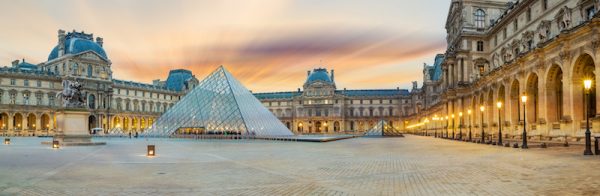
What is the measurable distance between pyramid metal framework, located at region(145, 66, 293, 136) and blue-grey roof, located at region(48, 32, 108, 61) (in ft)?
161

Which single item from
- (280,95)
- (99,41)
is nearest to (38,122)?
(99,41)

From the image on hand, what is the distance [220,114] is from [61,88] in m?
56.3

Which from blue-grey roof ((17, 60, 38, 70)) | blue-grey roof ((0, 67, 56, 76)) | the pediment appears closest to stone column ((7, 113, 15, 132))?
blue-grey roof ((0, 67, 56, 76))

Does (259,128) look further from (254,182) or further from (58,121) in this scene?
(254,182)

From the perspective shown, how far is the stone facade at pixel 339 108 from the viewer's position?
13325 cm

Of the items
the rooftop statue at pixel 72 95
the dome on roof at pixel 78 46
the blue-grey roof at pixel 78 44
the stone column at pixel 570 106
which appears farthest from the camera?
the blue-grey roof at pixel 78 44

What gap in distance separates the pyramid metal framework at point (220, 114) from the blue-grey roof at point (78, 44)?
49004 mm

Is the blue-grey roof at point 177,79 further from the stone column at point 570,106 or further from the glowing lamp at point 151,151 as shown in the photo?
the glowing lamp at point 151,151

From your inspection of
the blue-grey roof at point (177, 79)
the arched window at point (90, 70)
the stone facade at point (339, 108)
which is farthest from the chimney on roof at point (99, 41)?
the stone facade at point (339, 108)

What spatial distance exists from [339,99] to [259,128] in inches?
3223

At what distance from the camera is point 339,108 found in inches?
5271

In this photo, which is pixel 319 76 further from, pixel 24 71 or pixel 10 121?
pixel 10 121

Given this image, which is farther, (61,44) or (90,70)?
(90,70)

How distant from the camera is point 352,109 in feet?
447
